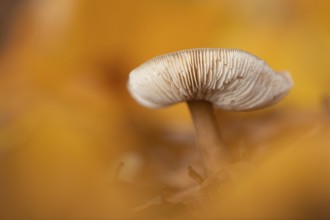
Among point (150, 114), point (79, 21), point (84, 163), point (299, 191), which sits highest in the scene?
point (79, 21)

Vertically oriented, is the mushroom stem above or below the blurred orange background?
below

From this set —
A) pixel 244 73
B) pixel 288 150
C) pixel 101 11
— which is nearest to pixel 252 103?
pixel 244 73

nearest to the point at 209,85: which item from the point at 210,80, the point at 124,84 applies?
the point at 210,80

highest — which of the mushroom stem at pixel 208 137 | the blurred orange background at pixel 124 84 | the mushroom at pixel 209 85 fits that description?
the blurred orange background at pixel 124 84

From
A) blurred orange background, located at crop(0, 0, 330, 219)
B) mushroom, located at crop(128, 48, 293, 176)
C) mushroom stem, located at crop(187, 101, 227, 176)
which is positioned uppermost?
blurred orange background, located at crop(0, 0, 330, 219)

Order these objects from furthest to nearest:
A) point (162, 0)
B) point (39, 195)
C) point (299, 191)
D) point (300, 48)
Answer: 1. point (162, 0)
2. point (300, 48)
3. point (39, 195)
4. point (299, 191)

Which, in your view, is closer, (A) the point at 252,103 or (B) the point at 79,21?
(A) the point at 252,103

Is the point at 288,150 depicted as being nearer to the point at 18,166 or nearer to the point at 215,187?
the point at 215,187
